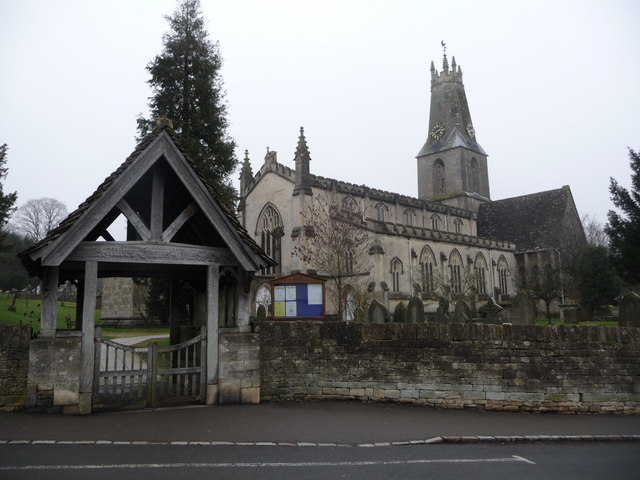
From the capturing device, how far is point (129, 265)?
9.47 meters

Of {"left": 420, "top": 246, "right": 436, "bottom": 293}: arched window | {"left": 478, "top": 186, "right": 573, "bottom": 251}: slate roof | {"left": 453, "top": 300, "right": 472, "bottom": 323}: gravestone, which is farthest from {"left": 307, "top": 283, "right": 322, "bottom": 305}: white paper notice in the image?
{"left": 478, "top": 186, "right": 573, "bottom": 251}: slate roof

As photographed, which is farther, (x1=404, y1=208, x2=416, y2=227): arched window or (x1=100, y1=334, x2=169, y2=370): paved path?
(x1=404, y1=208, x2=416, y2=227): arched window

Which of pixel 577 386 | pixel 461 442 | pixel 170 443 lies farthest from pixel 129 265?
pixel 577 386

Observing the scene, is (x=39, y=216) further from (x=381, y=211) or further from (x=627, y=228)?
(x=627, y=228)

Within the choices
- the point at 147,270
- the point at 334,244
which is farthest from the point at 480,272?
the point at 147,270

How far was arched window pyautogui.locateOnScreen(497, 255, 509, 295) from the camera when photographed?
4831cm

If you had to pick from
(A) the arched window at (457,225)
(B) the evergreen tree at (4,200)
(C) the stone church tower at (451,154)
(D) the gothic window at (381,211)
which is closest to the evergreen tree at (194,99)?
(B) the evergreen tree at (4,200)

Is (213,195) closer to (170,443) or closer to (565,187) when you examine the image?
(170,443)

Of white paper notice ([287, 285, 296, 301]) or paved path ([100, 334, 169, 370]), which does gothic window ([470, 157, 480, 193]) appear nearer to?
paved path ([100, 334, 169, 370])

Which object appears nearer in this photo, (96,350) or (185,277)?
(96,350)

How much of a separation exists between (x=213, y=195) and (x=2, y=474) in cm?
528

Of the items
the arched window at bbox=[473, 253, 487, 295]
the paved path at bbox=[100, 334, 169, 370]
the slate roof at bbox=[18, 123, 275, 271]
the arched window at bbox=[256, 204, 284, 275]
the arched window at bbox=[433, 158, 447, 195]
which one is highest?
the arched window at bbox=[433, 158, 447, 195]

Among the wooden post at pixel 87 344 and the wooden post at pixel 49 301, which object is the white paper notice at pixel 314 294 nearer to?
the wooden post at pixel 87 344

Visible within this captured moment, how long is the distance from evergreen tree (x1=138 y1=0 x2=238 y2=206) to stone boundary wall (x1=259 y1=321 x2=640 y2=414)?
13.5 meters
